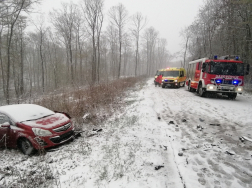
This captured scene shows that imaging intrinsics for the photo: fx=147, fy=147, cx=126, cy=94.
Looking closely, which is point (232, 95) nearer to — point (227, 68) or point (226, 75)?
point (226, 75)

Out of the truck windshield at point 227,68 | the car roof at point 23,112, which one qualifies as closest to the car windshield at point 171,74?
the truck windshield at point 227,68

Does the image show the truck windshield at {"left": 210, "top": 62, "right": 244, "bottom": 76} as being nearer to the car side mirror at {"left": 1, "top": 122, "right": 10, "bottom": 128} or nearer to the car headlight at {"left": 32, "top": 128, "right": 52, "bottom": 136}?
the car headlight at {"left": 32, "top": 128, "right": 52, "bottom": 136}

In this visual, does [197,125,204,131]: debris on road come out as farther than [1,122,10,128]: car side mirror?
Yes

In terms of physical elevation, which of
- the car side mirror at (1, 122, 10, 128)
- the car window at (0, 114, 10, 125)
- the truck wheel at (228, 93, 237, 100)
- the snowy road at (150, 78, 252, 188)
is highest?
the truck wheel at (228, 93, 237, 100)

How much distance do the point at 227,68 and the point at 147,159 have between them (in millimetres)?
9955

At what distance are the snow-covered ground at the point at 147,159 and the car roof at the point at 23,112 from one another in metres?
1.15

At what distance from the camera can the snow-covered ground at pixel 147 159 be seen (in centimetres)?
304

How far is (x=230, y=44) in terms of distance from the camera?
20.3m

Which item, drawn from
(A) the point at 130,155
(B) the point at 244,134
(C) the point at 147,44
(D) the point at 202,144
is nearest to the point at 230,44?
(B) the point at 244,134

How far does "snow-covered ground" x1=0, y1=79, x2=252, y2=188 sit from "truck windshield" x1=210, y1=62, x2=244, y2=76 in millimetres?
5158

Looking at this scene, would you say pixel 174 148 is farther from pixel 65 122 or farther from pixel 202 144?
Result: pixel 65 122

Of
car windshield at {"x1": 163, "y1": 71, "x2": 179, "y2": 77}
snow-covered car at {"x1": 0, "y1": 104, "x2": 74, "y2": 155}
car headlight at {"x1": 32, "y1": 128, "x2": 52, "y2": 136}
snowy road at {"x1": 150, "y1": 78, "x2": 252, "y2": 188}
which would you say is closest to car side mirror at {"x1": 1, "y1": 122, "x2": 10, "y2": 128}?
snow-covered car at {"x1": 0, "y1": 104, "x2": 74, "y2": 155}

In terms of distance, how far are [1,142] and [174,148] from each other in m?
5.72

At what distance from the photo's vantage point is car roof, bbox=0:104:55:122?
514cm
